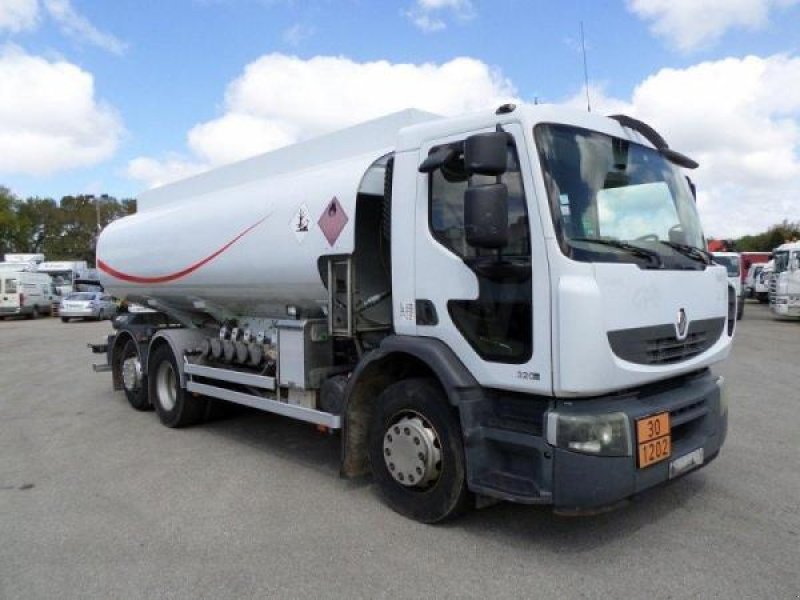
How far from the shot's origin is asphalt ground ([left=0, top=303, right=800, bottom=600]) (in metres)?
3.81

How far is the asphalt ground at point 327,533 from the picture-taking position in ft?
12.5

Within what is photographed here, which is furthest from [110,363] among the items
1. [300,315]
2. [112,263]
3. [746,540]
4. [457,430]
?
[746,540]

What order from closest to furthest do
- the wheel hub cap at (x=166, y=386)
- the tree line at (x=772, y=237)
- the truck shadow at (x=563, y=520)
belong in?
1. the truck shadow at (x=563, y=520)
2. the wheel hub cap at (x=166, y=386)
3. the tree line at (x=772, y=237)

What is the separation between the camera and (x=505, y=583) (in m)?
3.80

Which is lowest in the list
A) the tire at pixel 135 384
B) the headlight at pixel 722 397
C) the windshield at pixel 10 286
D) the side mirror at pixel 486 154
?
the tire at pixel 135 384

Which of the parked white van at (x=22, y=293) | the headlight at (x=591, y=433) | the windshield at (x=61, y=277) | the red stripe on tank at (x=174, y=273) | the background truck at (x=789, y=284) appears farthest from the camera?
the windshield at (x=61, y=277)

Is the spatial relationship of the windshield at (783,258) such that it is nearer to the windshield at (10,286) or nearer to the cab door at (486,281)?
the cab door at (486,281)

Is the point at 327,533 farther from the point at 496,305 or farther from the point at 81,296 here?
the point at 81,296

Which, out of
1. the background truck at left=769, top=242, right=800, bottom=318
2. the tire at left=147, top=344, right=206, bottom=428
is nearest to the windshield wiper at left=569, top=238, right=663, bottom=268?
the tire at left=147, top=344, right=206, bottom=428

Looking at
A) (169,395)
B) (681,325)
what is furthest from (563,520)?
(169,395)

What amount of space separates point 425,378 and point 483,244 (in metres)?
1.25

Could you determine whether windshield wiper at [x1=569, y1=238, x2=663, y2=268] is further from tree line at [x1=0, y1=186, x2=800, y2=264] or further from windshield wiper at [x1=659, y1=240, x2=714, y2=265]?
tree line at [x1=0, y1=186, x2=800, y2=264]

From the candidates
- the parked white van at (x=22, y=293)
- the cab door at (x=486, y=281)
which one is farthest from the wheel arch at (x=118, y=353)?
the parked white van at (x=22, y=293)

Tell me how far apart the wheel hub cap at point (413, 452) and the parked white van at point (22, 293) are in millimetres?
33792
